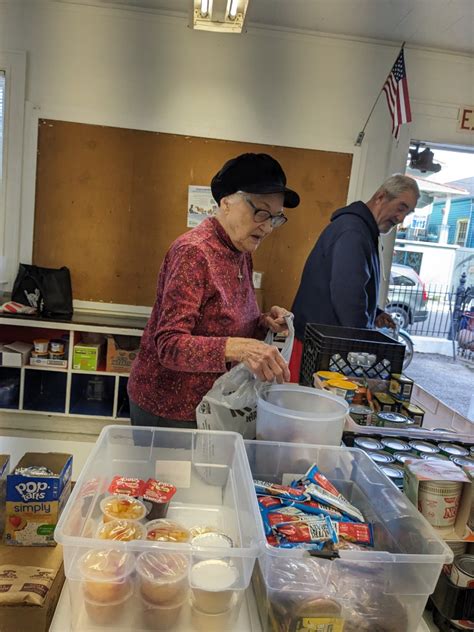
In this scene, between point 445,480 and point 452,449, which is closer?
point 445,480

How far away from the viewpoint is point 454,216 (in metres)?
3.21

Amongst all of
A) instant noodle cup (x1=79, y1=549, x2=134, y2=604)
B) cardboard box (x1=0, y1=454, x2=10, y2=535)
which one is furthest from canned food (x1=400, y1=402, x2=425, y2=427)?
cardboard box (x1=0, y1=454, x2=10, y2=535)

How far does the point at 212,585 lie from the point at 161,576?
0.24 feet

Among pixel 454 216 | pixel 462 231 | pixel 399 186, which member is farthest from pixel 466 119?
pixel 399 186

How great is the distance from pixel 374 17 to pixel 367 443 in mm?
2672

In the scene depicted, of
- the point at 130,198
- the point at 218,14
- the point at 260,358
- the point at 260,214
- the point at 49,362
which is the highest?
the point at 218,14

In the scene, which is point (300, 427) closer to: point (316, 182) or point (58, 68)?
point (316, 182)

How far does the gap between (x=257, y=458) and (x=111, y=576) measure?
0.40 m

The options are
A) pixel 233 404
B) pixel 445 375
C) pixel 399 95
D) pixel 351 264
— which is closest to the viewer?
pixel 233 404

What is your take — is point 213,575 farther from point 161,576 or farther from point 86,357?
point 86,357

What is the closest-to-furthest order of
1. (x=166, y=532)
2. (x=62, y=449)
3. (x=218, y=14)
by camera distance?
(x=166, y=532) < (x=218, y=14) < (x=62, y=449)

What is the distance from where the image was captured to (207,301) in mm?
1224

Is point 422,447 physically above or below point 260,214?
below

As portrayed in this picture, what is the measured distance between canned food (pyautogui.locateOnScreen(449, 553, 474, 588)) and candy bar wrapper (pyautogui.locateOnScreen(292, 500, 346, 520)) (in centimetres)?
18
